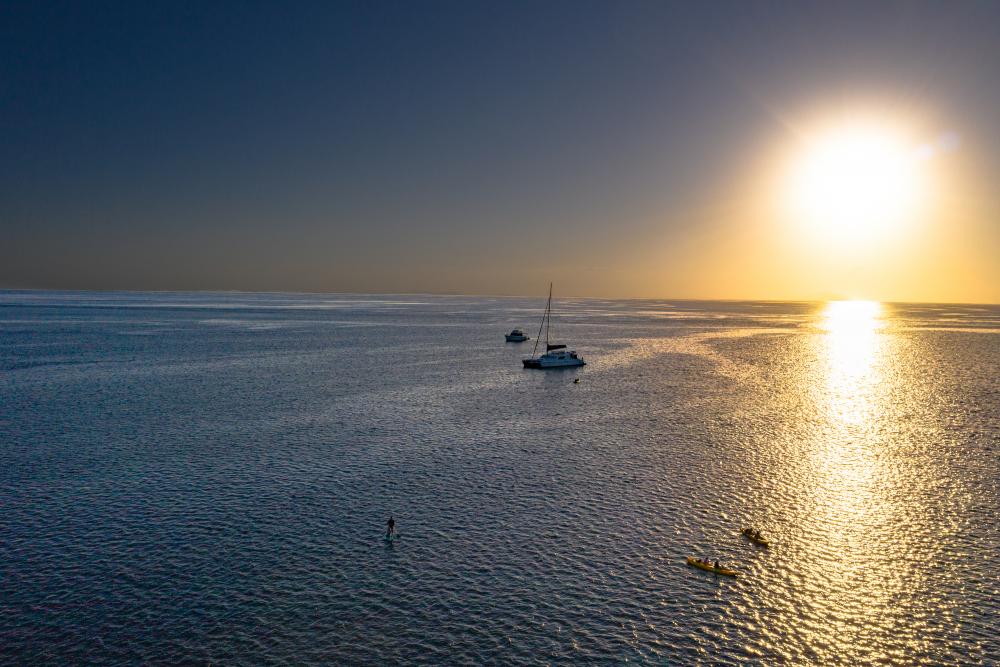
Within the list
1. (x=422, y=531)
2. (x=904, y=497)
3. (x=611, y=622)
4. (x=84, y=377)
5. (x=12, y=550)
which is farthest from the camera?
(x=84, y=377)

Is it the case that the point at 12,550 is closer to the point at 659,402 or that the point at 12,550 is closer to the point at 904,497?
the point at 904,497

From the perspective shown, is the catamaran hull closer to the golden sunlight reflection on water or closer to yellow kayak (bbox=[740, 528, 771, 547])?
the golden sunlight reflection on water

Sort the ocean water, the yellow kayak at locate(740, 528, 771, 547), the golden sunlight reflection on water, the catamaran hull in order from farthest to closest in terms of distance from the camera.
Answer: the catamaran hull
the yellow kayak at locate(740, 528, 771, 547)
the golden sunlight reflection on water
the ocean water

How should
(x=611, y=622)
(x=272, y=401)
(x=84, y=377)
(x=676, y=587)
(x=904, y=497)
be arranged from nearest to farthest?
(x=611, y=622), (x=676, y=587), (x=904, y=497), (x=272, y=401), (x=84, y=377)

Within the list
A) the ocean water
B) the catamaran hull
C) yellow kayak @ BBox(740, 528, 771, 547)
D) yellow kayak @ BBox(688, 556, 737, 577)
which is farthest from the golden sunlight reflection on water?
the catamaran hull

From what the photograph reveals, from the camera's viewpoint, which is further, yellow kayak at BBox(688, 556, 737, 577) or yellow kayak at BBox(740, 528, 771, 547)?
yellow kayak at BBox(740, 528, 771, 547)

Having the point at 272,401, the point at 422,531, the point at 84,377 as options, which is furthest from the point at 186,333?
the point at 422,531

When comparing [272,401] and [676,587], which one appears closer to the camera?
[676,587]

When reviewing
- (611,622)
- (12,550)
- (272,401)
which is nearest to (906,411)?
(611,622)
